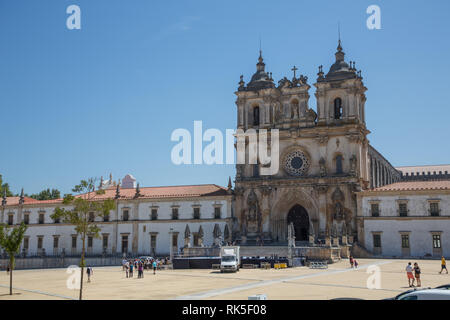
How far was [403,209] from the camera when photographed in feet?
171

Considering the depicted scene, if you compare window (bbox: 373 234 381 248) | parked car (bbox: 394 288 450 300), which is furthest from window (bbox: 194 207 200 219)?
parked car (bbox: 394 288 450 300)

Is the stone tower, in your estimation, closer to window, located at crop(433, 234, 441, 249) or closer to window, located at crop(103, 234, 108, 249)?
window, located at crop(433, 234, 441, 249)

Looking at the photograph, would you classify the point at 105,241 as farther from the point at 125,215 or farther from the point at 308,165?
the point at 308,165

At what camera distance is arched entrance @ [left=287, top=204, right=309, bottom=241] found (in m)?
58.9

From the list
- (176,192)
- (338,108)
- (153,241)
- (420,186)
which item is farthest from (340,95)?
(153,241)

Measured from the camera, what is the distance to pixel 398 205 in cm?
5222

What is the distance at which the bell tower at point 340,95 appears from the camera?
187ft

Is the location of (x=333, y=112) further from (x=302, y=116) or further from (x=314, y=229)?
(x=314, y=229)

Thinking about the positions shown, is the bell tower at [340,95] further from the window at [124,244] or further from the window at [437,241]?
the window at [124,244]

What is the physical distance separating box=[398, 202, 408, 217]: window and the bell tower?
11.5m

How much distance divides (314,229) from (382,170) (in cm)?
2054
